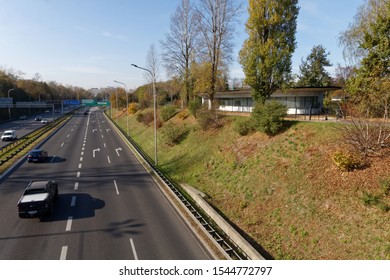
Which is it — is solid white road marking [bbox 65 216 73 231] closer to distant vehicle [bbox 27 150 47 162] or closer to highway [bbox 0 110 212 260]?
highway [bbox 0 110 212 260]

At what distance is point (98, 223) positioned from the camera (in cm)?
1477

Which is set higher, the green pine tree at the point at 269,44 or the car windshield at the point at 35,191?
the green pine tree at the point at 269,44

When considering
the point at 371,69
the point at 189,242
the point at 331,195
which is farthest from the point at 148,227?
the point at 371,69

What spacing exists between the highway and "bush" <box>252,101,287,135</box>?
10.6 meters

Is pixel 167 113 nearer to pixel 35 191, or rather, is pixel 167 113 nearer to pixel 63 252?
pixel 35 191

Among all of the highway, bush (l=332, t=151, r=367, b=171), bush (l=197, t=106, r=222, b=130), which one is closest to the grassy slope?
bush (l=332, t=151, r=367, b=171)

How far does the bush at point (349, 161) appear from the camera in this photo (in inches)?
572

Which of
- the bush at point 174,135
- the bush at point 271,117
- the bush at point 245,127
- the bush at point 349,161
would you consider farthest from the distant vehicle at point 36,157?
the bush at point 349,161

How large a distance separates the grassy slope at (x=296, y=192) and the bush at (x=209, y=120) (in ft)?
16.4

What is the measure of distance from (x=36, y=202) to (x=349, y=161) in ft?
58.1

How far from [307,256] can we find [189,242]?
549cm

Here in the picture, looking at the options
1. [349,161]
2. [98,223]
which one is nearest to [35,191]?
[98,223]

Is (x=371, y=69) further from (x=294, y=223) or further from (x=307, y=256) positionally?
(x=307, y=256)

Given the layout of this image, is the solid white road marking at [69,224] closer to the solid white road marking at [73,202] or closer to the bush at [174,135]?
the solid white road marking at [73,202]
